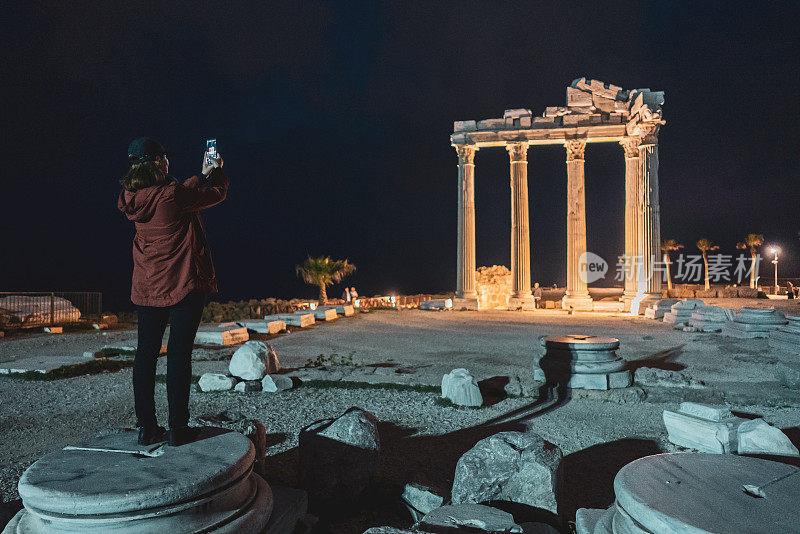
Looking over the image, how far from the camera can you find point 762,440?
4246 millimetres

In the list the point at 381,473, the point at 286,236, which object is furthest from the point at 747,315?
the point at 286,236

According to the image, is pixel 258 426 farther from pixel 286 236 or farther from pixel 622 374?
pixel 286 236

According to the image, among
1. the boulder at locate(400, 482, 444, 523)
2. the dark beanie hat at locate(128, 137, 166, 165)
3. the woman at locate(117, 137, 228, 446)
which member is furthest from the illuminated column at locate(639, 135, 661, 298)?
the dark beanie hat at locate(128, 137, 166, 165)

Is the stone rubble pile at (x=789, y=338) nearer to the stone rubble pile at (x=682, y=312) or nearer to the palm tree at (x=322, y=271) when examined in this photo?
the stone rubble pile at (x=682, y=312)

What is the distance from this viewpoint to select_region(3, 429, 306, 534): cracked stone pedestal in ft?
6.93

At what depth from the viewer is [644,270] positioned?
19.9 meters

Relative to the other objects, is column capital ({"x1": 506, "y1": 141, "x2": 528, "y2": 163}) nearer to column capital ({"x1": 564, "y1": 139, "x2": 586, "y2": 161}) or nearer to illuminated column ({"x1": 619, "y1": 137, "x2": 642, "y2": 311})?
column capital ({"x1": 564, "y1": 139, "x2": 586, "y2": 161})

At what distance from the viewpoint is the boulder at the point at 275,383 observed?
6852 millimetres

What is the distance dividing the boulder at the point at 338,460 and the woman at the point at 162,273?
102 cm

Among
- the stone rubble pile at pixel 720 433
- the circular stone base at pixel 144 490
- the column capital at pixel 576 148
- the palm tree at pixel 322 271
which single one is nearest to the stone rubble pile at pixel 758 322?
the stone rubble pile at pixel 720 433

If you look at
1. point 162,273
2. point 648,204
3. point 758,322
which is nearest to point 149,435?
point 162,273

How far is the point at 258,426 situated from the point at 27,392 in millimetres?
4843

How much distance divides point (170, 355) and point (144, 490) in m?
0.81

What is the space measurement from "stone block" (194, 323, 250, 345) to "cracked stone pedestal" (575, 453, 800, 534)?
9302 millimetres
